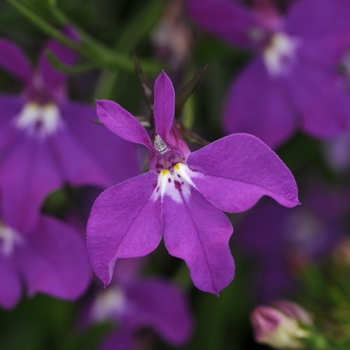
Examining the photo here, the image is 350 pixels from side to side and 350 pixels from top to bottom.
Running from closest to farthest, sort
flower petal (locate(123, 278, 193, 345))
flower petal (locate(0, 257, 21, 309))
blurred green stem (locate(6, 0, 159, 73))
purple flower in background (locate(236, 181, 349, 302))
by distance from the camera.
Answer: blurred green stem (locate(6, 0, 159, 73)) → flower petal (locate(0, 257, 21, 309)) → flower petal (locate(123, 278, 193, 345)) → purple flower in background (locate(236, 181, 349, 302))

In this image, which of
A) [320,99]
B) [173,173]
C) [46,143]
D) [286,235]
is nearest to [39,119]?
[46,143]

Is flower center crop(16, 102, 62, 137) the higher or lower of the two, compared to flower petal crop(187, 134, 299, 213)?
lower

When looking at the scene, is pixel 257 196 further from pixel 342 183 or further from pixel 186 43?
pixel 342 183

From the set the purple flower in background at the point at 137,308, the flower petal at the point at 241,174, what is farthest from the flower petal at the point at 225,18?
the purple flower in background at the point at 137,308

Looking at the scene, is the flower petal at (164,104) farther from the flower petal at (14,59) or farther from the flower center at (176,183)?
the flower petal at (14,59)

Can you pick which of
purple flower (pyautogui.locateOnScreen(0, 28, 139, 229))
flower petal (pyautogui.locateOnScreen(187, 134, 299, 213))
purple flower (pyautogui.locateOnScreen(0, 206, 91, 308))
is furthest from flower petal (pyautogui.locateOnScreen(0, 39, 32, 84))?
flower petal (pyautogui.locateOnScreen(187, 134, 299, 213))

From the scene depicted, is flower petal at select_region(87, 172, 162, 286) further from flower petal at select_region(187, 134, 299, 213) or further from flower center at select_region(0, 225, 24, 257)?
flower center at select_region(0, 225, 24, 257)

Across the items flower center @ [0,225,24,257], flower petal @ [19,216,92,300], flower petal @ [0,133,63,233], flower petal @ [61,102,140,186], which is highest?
flower petal @ [61,102,140,186]
